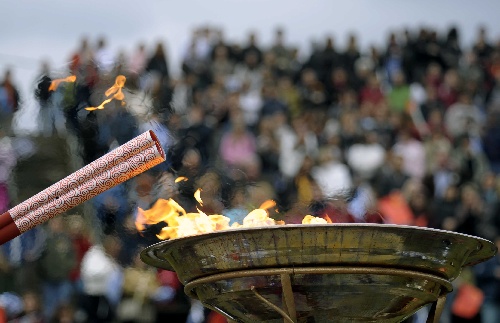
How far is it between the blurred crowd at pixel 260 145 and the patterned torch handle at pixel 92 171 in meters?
1.18

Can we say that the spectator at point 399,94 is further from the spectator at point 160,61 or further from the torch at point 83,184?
the torch at point 83,184

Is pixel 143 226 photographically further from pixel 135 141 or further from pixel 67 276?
pixel 67 276

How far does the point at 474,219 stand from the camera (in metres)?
10.5

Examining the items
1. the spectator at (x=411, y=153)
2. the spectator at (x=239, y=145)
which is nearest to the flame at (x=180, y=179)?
the spectator at (x=239, y=145)

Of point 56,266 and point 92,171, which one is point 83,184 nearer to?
point 92,171

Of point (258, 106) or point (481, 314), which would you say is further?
point (258, 106)

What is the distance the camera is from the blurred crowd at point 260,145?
6273mm

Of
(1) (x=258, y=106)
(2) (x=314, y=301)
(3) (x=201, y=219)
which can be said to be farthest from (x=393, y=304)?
(1) (x=258, y=106)

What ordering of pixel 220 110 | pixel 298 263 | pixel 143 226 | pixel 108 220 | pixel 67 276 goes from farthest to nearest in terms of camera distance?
1. pixel 220 110
2. pixel 67 276
3. pixel 108 220
4. pixel 143 226
5. pixel 298 263

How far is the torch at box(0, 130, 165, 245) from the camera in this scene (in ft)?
A: 12.8

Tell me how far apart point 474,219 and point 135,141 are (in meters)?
7.21

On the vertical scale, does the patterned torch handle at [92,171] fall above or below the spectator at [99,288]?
above

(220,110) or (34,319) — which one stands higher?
(220,110)

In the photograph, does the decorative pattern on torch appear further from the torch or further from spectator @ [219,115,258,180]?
spectator @ [219,115,258,180]
